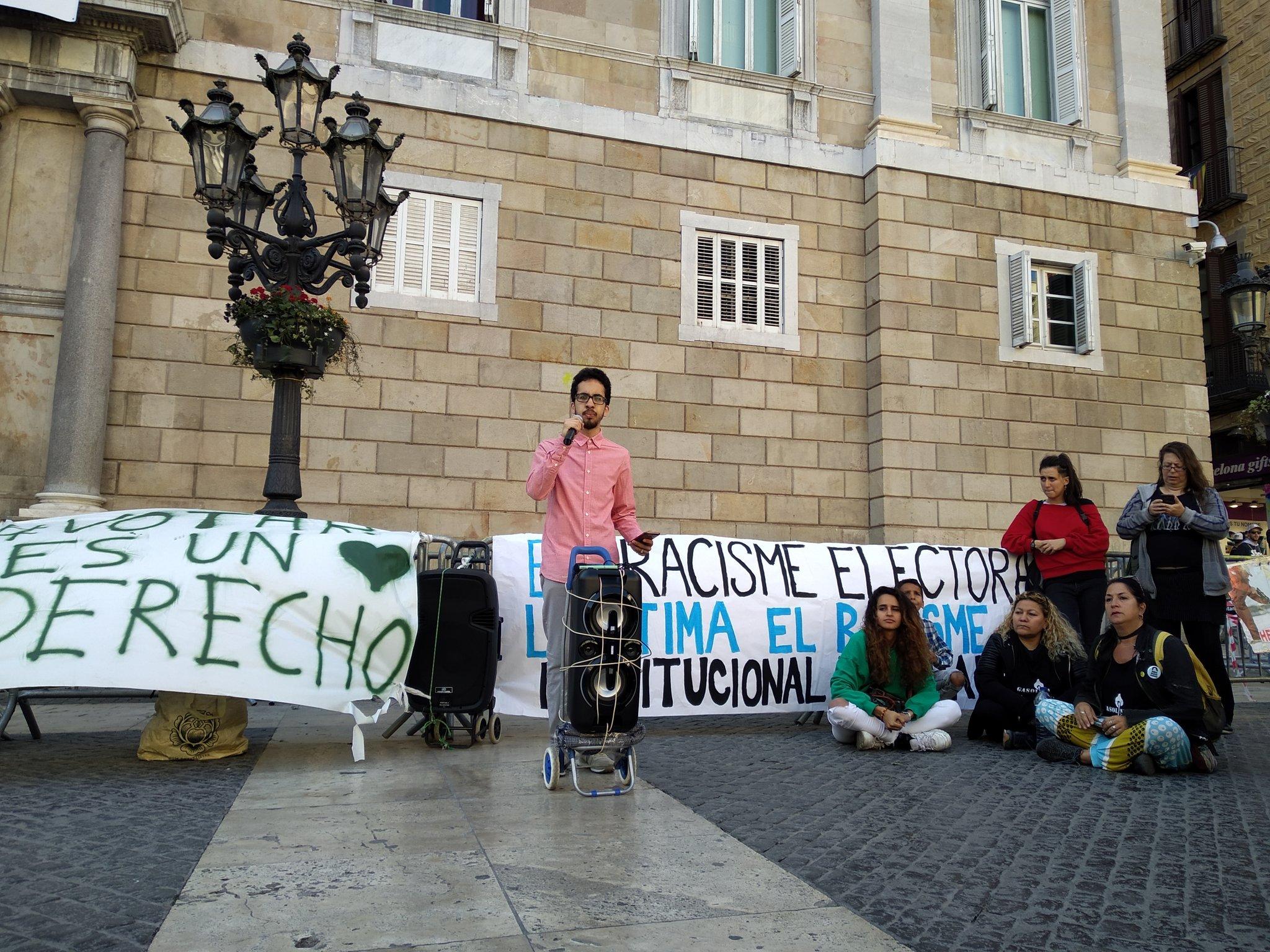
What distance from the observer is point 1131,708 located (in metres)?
5.79

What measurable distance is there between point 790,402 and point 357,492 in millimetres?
5415

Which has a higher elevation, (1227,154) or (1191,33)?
(1191,33)

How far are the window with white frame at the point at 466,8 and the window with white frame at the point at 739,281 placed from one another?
339 centimetres

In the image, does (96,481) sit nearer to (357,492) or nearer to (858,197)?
(357,492)

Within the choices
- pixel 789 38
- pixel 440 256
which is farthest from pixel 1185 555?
pixel 789 38

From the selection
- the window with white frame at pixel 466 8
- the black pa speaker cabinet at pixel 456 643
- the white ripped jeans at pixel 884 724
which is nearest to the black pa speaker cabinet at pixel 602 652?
the black pa speaker cabinet at pixel 456 643

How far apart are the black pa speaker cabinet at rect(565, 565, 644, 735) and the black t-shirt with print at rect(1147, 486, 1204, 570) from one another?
417 cm

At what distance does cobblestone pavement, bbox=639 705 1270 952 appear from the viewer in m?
2.84

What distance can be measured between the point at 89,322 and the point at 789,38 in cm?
927

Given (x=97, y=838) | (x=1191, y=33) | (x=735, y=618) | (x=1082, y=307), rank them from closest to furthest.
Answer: (x=97, y=838), (x=735, y=618), (x=1082, y=307), (x=1191, y=33)

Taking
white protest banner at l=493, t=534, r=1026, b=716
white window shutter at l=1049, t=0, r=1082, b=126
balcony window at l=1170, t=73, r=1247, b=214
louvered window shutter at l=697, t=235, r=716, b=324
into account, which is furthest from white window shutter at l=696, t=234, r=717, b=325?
balcony window at l=1170, t=73, r=1247, b=214

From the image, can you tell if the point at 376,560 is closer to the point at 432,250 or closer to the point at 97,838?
the point at 97,838

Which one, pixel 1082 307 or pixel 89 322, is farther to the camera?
pixel 1082 307

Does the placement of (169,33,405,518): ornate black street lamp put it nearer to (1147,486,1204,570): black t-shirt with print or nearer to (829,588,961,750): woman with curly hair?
(829,588,961,750): woman with curly hair
